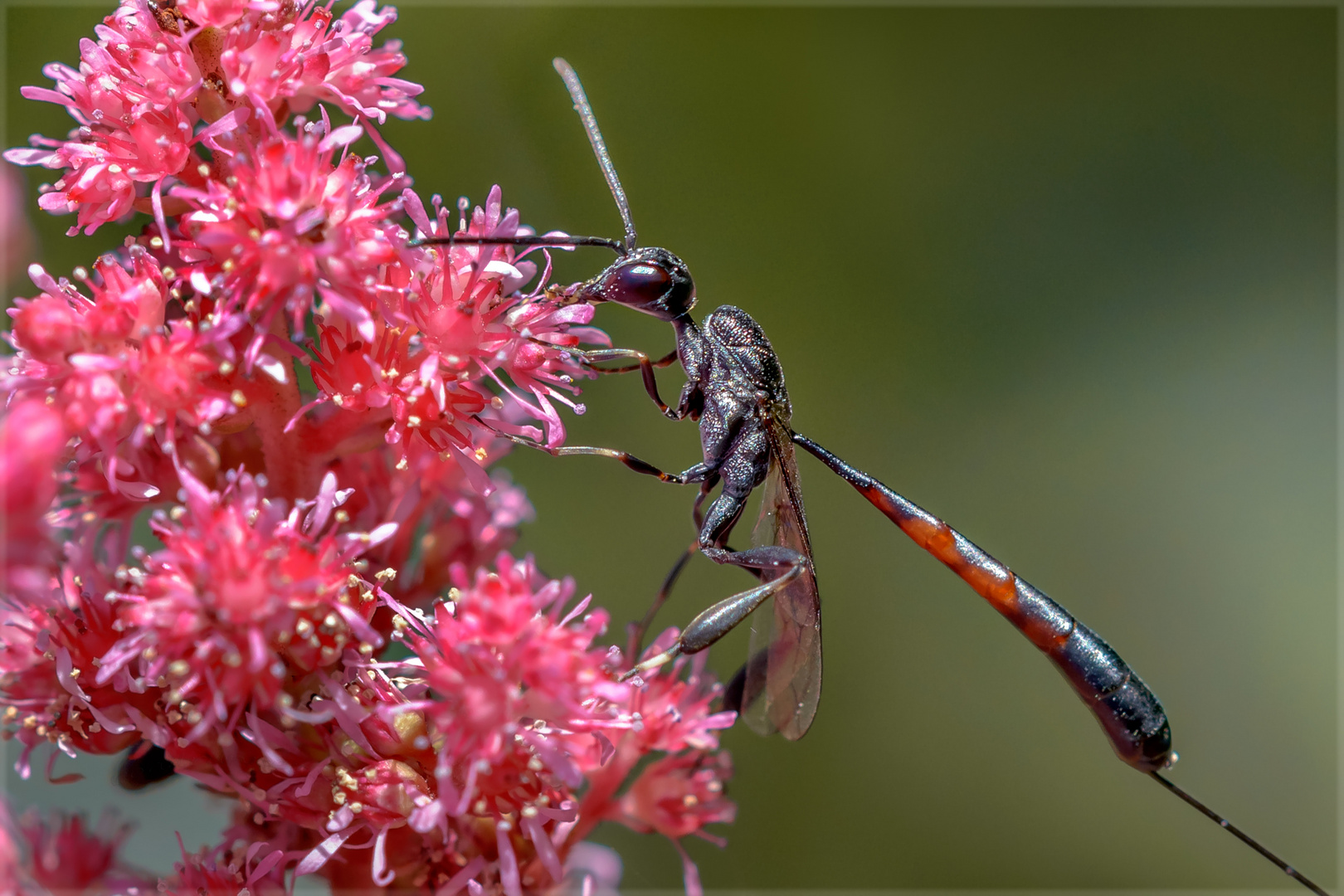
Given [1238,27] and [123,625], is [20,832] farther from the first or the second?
[1238,27]

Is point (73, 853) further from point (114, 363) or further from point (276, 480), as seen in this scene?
point (114, 363)

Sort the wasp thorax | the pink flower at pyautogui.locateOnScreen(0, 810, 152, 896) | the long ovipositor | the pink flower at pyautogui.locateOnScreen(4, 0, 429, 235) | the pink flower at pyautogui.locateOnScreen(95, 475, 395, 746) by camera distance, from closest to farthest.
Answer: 1. the pink flower at pyautogui.locateOnScreen(95, 475, 395, 746)
2. the pink flower at pyautogui.locateOnScreen(4, 0, 429, 235)
3. the pink flower at pyautogui.locateOnScreen(0, 810, 152, 896)
4. the wasp thorax
5. the long ovipositor

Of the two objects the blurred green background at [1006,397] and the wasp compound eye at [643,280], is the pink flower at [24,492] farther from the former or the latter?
the blurred green background at [1006,397]

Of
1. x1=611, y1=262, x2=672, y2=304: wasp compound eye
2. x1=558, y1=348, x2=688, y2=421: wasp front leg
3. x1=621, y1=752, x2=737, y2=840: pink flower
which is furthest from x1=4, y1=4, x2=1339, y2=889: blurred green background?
x1=621, y1=752, x2=737, y2=840: pink flower

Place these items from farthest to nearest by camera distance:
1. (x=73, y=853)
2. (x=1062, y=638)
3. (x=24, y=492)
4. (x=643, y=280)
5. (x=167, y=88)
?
(x=1062, y=638)
(x=643, y=280)
(x=73, y=853)
(x=167, y=88)
(x=24, y=492)

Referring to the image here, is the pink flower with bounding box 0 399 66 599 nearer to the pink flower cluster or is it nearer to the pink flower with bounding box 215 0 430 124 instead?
the pink flower cluster

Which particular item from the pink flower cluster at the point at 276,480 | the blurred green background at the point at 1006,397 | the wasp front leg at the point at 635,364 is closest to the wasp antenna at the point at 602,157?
the wasp front leg at the point at 635,364

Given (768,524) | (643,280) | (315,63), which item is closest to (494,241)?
(315,63)
